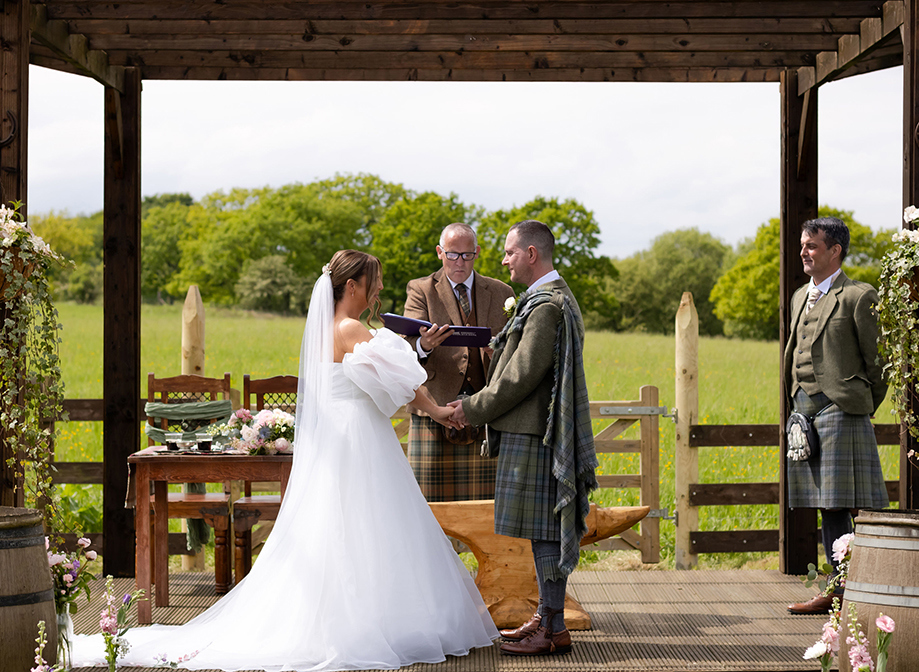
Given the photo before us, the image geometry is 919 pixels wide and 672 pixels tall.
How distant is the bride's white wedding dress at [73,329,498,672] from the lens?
414cm

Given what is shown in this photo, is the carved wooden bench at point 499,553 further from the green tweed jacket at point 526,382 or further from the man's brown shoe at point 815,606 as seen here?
the man's brown shoe at point 815,606

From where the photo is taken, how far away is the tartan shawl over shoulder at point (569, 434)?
13.7 ft

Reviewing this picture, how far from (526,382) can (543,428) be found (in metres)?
0.24

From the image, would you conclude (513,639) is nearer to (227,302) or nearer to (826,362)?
(826,362)

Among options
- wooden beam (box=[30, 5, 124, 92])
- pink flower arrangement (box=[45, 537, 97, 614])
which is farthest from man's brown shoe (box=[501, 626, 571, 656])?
wooden beam (box=[30, 5, 124, 92])

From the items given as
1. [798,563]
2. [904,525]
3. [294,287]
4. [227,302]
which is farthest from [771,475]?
[227,302]

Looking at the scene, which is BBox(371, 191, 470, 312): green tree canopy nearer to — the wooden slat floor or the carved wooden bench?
the wooden slat floor

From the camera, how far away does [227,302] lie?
37.3 meters

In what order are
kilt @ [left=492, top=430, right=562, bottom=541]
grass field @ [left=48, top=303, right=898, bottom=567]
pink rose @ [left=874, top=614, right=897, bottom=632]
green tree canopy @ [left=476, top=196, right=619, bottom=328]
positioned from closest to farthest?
1. pink rose @ [left=874, top=614, right=897, bottom=632]
2. kilt @ [left=492, top=430, right=562, bottom=541]
3. grass field @ [left=48, top=303, right=898, bottom=567]
4. green tree canopy @ [left=476, top=196, right=619, bottom=328]

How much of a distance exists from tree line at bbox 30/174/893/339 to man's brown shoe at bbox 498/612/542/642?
975 inches

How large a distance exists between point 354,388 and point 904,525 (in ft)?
8.16

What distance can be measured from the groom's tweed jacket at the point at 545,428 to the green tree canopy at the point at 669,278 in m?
26.3

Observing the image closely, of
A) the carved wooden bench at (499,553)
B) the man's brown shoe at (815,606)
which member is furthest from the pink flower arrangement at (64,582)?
the man's brown shoe at (815,606)

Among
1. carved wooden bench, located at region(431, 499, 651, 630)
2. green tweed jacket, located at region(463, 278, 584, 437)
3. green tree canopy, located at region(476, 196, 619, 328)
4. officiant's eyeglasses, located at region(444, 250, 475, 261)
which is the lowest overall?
carved wooden bench, located at region(431, 499, 651, 630)
